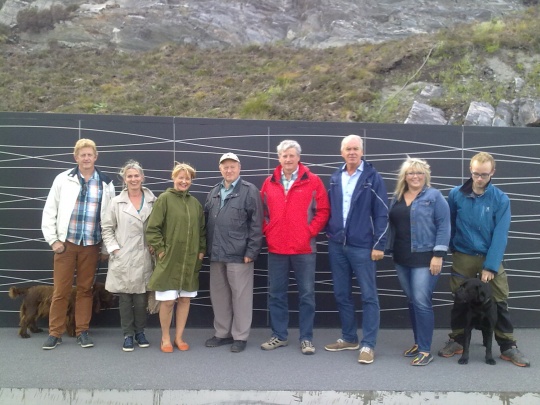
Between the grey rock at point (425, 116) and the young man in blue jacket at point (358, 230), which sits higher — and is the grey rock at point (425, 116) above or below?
above

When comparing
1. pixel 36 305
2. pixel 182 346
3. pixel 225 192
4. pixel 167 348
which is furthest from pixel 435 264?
pixel 36 305

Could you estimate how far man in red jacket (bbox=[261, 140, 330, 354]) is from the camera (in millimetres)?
5113

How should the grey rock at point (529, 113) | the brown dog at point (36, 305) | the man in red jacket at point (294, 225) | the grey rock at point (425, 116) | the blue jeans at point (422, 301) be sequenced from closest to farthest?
1. the blue jeans at point (422, 301)
2. the man in red jacket at point (294, 225)
3. the brown dog at point (36, 305)
4. the grey rock at point (529, 113)
5. the grey rock at point (425, 116)

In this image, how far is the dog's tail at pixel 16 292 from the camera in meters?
5.63

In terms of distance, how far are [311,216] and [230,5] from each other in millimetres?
23778

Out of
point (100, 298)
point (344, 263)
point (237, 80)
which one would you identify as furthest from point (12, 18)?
point (344, 263)

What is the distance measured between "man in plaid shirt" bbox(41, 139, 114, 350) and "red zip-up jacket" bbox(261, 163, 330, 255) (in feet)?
5.57

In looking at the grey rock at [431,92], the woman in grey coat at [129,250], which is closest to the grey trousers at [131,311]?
the woman in grey coat at [129,250]

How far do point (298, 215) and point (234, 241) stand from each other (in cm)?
68

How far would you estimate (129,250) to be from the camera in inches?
205

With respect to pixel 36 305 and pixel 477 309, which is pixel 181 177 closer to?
pixel 36 305

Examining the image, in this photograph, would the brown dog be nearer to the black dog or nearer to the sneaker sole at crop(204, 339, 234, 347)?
the sneaker sole at crop(204, 339, 234, 347)

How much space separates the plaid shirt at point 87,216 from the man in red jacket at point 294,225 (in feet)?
5.45

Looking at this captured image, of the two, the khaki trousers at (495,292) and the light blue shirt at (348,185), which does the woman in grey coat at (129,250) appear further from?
the khaki trousers at (495,292)
